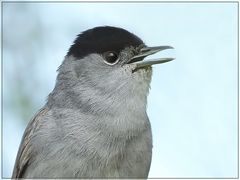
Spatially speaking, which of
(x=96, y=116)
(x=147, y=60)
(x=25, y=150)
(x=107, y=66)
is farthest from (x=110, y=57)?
(x=25, y=150)

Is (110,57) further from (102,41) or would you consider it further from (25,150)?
(25,150)

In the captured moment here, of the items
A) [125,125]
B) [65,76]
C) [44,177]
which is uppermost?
[65,76]

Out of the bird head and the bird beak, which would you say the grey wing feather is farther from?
the bird beak

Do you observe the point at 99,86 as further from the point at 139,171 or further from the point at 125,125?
the point at 139,171

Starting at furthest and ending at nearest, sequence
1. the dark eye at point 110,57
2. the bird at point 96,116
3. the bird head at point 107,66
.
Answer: the dark eye at point 110,57 → the bird head at point 107,66 → the bird at point 96,116

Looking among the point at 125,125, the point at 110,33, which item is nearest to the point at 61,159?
the point at 125,125

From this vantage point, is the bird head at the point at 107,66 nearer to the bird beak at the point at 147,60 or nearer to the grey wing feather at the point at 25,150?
the bird beak at the point at 147,60

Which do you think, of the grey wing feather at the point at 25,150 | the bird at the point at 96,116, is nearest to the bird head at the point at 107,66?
the bird at the point at 96,116

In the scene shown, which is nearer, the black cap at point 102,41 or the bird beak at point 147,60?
the bird beak at point 147,60
